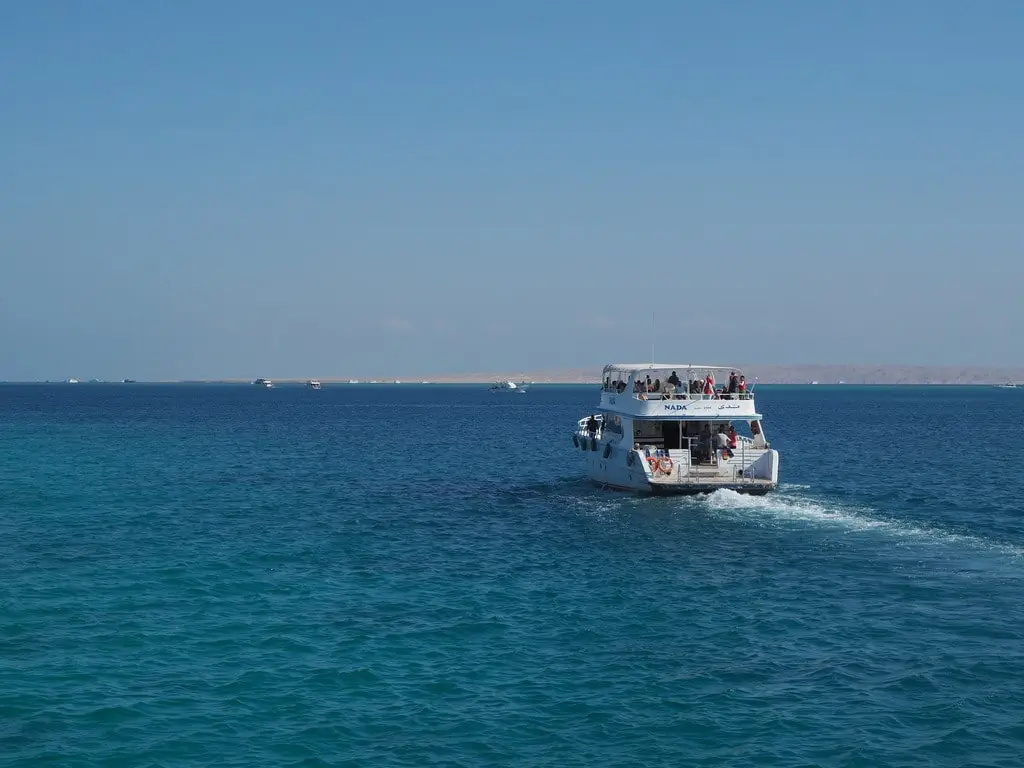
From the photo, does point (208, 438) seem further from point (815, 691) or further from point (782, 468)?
point (815, 691)

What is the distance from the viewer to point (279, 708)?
Answer: 1730 cm

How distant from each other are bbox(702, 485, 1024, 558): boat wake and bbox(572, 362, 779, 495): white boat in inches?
37.5

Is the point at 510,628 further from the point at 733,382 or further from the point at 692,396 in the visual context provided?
the point at 733,382

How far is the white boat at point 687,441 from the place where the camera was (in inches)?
1658

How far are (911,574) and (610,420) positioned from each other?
23799mm

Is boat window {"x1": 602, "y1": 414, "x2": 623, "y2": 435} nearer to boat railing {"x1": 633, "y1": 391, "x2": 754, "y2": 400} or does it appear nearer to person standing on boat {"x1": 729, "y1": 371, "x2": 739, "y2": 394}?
boat railing {"x1": 633, "y1": 391, "x2": 754, "y2": 400}

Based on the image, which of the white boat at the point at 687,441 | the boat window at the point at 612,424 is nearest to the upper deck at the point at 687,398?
the white boat at the point at 687,441

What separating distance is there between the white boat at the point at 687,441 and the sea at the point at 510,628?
1.00 m

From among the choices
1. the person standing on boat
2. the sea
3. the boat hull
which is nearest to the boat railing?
the person standing on boat

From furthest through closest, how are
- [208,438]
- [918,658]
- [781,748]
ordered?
[208,438] → [918,658] → [781,748]

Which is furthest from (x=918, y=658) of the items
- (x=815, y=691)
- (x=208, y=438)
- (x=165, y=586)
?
(x=208, y=438)

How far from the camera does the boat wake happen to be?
3300cm

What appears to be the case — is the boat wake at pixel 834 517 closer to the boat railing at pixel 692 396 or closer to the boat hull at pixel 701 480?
the boat hull at pixel 701 480

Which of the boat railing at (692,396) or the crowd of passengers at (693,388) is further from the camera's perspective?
the crowd of passengers at (693,388)
